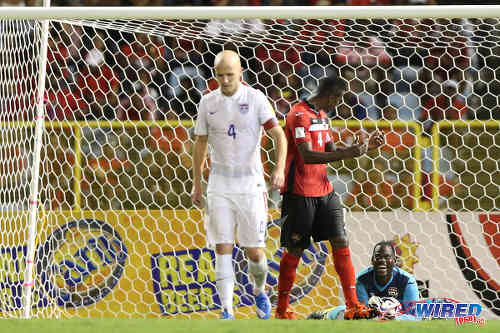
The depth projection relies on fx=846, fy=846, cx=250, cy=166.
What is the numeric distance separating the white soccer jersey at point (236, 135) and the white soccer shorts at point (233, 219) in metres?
0.04

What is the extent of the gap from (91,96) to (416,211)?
250 centimetres

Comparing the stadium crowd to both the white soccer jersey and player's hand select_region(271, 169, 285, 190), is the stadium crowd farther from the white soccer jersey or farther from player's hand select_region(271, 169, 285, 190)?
player's hand select_region(271, 169, 285, 190)

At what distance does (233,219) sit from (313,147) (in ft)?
2.44

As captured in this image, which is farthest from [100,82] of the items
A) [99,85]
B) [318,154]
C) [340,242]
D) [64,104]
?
[340,242]

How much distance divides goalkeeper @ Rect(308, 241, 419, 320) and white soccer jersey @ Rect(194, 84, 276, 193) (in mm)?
1191

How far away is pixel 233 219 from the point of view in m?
3.94

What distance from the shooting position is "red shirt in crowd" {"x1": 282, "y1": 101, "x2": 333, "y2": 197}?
4441 millimetres

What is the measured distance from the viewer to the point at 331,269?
554 cm

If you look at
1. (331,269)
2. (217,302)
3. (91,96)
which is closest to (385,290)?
(331,269)

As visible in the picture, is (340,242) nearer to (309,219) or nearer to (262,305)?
(309,219)

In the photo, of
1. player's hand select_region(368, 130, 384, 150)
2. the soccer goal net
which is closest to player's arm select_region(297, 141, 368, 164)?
player's hand select_region(368, 130, 384, 150)

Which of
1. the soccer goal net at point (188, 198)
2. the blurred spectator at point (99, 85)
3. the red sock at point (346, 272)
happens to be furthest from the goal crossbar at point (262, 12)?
the blurred spectator at point (99, 85)

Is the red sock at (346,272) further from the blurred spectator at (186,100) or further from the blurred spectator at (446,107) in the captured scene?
the blurred spectator at (186,100)

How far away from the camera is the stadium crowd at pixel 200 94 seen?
578 cm
